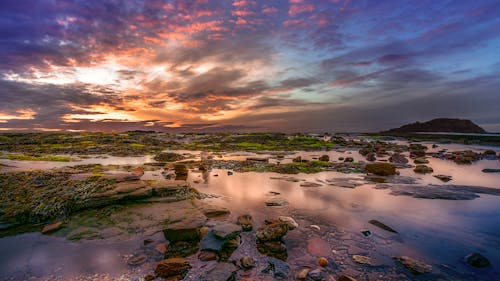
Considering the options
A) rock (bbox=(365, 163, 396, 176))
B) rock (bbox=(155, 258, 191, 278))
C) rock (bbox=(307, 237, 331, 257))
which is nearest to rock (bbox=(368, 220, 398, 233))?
rock (bbox=(307, 237, 331, 257))

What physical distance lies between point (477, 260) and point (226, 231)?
7013mm

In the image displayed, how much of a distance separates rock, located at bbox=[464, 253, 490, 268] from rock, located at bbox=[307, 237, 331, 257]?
3.67 m

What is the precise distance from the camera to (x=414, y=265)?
6211mm

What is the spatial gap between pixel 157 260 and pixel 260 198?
6881 mm

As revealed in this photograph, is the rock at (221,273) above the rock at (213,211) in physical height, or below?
below

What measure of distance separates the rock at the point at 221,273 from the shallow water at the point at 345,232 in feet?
5.41

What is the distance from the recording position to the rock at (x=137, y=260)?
648 cm

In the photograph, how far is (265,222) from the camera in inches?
363

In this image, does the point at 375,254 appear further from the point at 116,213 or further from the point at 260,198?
the point at 116,213

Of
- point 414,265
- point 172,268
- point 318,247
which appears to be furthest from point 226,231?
point 414,265

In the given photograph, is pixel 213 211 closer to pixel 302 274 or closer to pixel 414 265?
pixel 302 274

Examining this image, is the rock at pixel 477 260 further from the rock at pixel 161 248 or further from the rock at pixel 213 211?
the rock at pixel 161 248

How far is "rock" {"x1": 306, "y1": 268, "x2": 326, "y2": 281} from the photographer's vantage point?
5.75 meters

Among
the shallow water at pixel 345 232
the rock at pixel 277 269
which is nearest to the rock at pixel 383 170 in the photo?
the shallow water at pixel 345 232
